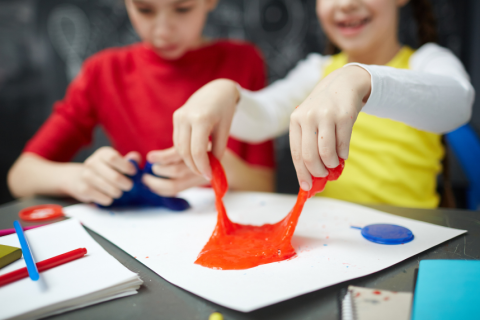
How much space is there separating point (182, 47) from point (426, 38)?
0.66m

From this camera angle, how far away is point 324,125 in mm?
406

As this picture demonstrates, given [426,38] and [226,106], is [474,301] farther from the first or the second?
[426,38]

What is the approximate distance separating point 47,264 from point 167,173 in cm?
28

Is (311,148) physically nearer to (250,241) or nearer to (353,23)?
(250,241)

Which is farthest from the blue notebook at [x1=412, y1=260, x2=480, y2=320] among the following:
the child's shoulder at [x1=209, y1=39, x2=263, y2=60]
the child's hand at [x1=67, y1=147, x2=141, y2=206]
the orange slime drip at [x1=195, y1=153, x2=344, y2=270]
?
the child's shoulder at [x1=209, y1=39, x2=263, y2=60]

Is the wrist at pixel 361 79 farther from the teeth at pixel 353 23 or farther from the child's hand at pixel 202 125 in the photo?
the teeth at pixel 353 23

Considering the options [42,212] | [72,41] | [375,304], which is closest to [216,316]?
[375,304]

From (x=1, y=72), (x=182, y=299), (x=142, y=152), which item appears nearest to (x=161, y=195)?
(x=182, y=299)

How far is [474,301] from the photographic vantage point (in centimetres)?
32

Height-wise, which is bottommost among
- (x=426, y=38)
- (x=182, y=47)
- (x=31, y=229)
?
(x=31, y=229)

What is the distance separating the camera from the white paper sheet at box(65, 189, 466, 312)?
369 mm

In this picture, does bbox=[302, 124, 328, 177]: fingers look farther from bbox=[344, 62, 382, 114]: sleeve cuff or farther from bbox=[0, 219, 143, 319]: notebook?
bbox=[0, 219, 143, 319]: notebook

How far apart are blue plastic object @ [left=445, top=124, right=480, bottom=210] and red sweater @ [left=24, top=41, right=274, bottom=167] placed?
0.50 meters

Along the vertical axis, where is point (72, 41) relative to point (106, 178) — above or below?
above
